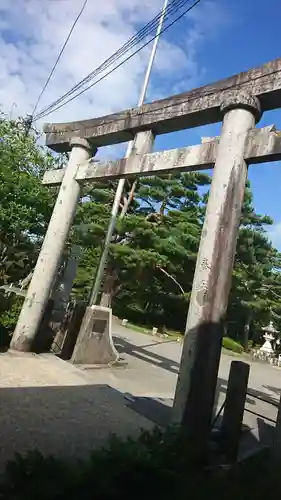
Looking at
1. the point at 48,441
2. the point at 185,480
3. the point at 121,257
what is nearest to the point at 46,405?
the point at 48,441

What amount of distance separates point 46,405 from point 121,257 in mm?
16071

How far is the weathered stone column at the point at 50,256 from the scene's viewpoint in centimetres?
768

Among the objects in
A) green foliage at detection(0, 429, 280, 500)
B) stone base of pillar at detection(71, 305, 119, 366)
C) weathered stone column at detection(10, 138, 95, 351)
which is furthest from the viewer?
stone base of pillar at detection(71, 305, 119, 366)

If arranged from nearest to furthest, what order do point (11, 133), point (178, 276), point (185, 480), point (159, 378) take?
1. point (185, 480)
2. point (159, 378)
3. point (11, 133)
4. point (178, 276)

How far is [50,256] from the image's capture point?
802 centimetres

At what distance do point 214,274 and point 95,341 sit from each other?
166 inches

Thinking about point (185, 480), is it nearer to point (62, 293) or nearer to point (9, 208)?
point (62, 293)

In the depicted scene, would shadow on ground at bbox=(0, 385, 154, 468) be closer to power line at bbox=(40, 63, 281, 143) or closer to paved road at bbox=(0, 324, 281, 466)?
paved road at bbox=(0, 324, 281, 466)

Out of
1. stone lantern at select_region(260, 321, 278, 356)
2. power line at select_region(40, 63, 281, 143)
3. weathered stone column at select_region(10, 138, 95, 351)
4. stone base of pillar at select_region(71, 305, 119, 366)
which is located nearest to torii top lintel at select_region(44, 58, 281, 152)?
power line at select_region(40, 63, 281, 143)

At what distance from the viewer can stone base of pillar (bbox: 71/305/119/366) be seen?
7.98m

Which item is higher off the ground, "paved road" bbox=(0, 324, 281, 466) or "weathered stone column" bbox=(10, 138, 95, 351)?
"weathered stone column" bbox=(10, 138, 95, 351)

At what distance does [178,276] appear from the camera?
24.5 m

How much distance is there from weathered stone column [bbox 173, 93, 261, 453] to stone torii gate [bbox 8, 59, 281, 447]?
11 millimetres

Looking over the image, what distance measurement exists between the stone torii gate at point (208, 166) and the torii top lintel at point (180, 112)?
0.05 ft
